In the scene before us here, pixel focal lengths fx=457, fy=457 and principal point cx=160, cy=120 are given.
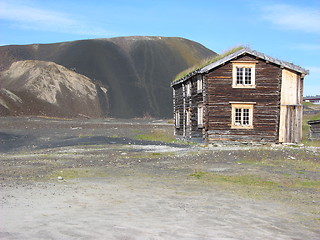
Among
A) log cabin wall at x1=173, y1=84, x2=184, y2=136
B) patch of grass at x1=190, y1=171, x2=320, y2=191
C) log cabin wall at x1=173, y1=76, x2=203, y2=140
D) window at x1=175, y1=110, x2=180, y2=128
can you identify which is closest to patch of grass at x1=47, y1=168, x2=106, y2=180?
patch of grass at x1=190, y1=171, x2=320, y2=191

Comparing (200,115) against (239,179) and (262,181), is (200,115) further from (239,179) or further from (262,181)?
(262,181)

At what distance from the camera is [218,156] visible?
22.5 m

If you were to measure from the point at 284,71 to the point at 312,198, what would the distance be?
72.2 feet

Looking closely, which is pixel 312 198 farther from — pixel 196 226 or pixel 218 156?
pixel 218 156

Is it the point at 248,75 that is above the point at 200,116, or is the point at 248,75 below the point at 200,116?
above

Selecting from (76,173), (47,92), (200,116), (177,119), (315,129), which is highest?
(47,92)

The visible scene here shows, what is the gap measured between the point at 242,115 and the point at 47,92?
6943cm

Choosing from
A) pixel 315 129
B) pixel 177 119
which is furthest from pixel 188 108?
pixel 315 129

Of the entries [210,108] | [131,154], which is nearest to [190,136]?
[210,108]

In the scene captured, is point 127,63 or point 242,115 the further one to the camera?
point 127,63

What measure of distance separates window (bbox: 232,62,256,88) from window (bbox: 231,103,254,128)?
1403mm

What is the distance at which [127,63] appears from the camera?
126 metres

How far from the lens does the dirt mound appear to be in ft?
274

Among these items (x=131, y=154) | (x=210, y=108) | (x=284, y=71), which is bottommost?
(x=131, y=154)
